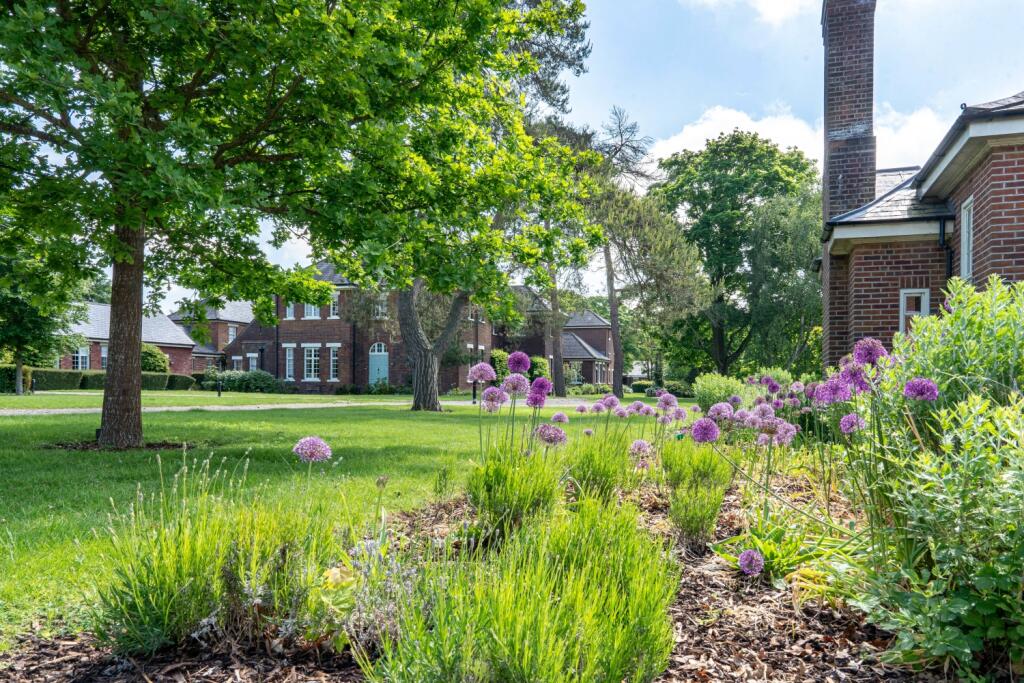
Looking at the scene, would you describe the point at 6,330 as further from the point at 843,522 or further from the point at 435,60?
the point at 843,522

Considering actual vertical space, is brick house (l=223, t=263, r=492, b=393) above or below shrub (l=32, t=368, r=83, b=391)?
Result: above

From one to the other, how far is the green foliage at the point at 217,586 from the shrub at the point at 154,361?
133 ft

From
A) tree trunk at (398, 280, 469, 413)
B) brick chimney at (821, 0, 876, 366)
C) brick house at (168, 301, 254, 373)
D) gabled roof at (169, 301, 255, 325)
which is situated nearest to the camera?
brick chimney at (821, 0, 876, 366)

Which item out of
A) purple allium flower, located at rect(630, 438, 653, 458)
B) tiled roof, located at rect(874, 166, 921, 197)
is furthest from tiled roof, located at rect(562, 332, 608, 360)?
purple allium flower, located at rect(630, 438, 653, 458)

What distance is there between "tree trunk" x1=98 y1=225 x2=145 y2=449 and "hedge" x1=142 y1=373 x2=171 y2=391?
30812 millimetres

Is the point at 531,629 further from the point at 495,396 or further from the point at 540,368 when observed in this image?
the point at 540,368

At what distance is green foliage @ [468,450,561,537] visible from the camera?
3.80 metres

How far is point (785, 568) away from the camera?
3.53 m

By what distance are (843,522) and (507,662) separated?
3225 millimetres

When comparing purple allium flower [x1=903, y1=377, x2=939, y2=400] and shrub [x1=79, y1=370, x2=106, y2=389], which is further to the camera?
shrub [x1=79, y1=370, x2=106, y2=389]

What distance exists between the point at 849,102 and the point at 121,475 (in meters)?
15.0

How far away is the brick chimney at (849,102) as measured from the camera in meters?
13.8

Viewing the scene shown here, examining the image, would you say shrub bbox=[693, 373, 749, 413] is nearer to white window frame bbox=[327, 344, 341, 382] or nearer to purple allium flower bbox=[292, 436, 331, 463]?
purple allium flower bbox=[292, 436, 331, 463]

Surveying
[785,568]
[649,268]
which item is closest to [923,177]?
[785,568]
